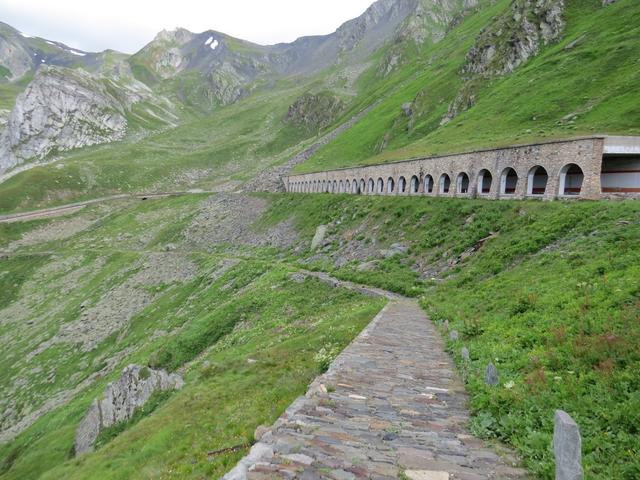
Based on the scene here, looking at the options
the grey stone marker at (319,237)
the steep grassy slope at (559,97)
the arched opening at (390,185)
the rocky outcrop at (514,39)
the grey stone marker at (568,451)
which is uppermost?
the rocky outcrop at (514,39)

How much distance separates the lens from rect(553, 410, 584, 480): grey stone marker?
595 centimetres

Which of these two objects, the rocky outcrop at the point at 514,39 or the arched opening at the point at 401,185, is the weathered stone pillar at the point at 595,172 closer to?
the arched opening at the point at 401,185

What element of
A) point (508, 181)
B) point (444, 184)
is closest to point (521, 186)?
point (508, 181)

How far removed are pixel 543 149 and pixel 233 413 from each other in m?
29.7

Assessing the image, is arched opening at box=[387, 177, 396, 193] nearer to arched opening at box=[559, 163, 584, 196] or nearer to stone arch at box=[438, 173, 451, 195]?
stone arch at box=[438, 173, 451, 195]

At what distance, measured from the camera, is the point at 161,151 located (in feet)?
627

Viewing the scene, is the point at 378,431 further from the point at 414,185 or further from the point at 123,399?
the point at 414,185

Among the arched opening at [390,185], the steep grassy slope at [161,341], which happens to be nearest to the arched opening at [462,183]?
the arched opening at [390,185]

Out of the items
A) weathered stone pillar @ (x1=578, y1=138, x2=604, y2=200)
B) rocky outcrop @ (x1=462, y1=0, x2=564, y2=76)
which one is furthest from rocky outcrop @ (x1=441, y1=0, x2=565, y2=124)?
weathered stone pillar @ (x1=578, y1=138, x2=604, y2=200)

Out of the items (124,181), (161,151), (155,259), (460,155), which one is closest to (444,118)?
(460,155)

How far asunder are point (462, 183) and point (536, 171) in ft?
30.7

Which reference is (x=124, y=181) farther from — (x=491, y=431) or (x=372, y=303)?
(x=491, y=431)

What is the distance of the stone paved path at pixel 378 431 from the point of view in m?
6.96

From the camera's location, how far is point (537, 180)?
3553 centimetres
